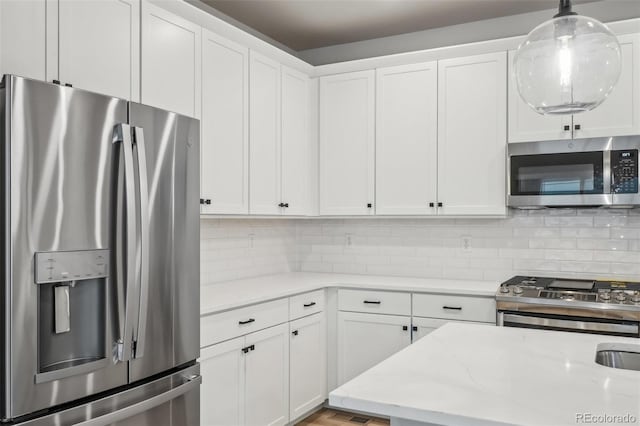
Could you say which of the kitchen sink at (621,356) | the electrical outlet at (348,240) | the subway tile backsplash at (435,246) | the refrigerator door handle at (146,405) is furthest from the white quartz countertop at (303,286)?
the kitchen sink at (621,356)

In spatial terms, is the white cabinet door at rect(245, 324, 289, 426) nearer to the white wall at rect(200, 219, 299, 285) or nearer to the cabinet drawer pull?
the white wall at rect(200, 219, 299, 285)

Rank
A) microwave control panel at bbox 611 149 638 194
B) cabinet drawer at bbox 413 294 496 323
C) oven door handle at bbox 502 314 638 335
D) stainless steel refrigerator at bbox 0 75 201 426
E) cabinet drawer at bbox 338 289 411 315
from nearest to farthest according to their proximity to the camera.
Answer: stainless steel refrigerator at bbox 0 75 201 426 → oven door handle at bbox 502 314 638 335 → microwave control panel at bbox 611 149 638 194 → cabinet drawer at bbox 413 294 496 323 → cabinet drawer at bbox 338 289 411 315

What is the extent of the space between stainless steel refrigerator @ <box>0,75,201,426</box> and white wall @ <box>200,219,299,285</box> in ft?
4.26

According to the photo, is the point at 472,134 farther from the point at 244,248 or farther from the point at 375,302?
the point at 244,248

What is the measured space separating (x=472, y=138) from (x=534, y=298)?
1153mm

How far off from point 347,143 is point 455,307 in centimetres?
146

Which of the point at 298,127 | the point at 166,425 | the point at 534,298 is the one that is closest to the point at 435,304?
the point at 534,298

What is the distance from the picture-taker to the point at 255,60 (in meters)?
3.54

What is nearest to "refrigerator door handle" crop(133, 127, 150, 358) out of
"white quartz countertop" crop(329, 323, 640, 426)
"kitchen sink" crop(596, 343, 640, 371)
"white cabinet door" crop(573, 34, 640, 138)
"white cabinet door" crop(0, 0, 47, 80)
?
"white cabinet door" crop(0, 0, 47, 80)

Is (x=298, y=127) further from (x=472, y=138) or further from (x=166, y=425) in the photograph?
(x=166, y=425)

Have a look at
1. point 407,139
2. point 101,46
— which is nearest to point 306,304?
point 407,139

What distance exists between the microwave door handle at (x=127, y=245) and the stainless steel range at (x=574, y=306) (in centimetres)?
218
